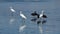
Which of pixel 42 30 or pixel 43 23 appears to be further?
pixel 43 23

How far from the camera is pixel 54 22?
14.1m

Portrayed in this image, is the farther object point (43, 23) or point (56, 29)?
point (43, 23)

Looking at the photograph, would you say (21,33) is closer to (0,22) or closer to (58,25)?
(58,25)

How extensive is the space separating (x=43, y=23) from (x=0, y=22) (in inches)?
101

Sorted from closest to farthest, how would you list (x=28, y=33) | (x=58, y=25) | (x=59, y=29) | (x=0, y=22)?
(x=28, y=33) < (x=59, y=29) < (x=58, y=25) < (x=0, y=22)

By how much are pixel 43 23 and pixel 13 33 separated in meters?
2.42

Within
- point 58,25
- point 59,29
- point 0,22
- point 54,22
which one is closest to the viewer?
point 59,29

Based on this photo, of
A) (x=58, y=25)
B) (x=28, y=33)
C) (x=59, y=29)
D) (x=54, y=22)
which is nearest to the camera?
(x=28, y=33)

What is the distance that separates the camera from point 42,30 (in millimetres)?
12148

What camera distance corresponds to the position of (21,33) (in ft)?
38.2

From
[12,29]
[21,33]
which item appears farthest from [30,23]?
[21,33]

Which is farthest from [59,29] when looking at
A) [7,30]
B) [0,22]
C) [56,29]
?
[0,22]

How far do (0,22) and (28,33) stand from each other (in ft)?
12.4

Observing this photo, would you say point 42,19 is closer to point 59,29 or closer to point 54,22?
point 54,22
